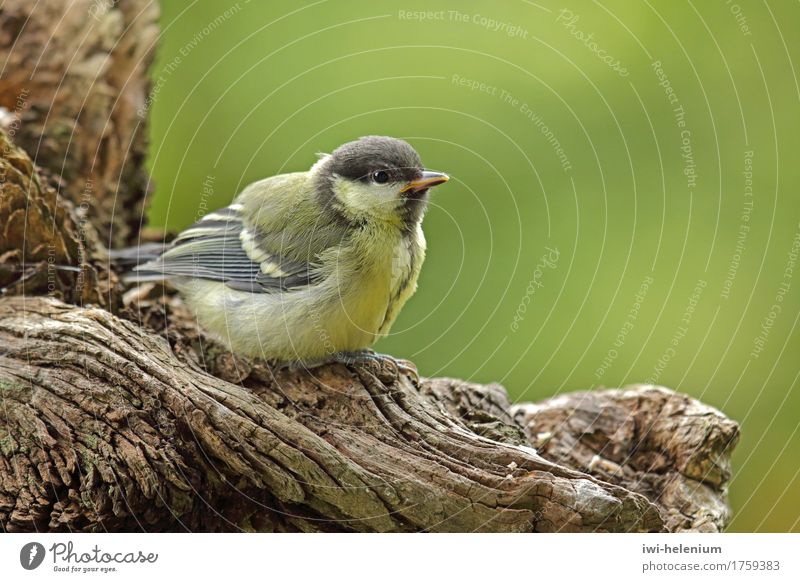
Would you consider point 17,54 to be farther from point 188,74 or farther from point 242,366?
point 242,366

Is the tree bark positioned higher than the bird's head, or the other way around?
the bird's head

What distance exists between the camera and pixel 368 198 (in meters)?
2.47

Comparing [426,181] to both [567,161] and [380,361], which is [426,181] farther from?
[567,161]

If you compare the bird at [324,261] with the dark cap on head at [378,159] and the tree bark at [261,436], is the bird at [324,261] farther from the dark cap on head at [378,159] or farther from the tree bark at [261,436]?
the tree bark at [261,436]

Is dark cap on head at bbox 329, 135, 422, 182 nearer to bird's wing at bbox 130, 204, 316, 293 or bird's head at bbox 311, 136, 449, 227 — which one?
bird's head at bbox 311, 136, 449, 227

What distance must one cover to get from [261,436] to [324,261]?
0.64 m

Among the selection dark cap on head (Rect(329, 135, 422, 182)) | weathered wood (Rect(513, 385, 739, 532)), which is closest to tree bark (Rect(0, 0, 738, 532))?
weathered wood (Rect(513, 385, 739, 532))

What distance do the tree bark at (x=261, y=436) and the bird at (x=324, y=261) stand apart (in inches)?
4.6

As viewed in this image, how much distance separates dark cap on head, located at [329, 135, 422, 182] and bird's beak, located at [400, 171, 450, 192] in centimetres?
Result: 2

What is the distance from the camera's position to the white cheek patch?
2.45 m

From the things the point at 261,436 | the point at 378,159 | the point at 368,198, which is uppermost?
the point at 378,159

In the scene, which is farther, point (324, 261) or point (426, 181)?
point (324, 261)

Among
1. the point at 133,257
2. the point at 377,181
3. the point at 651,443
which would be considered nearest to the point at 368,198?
the point at 377,181

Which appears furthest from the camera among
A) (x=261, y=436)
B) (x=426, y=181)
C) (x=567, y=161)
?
(x=567, y=161)
